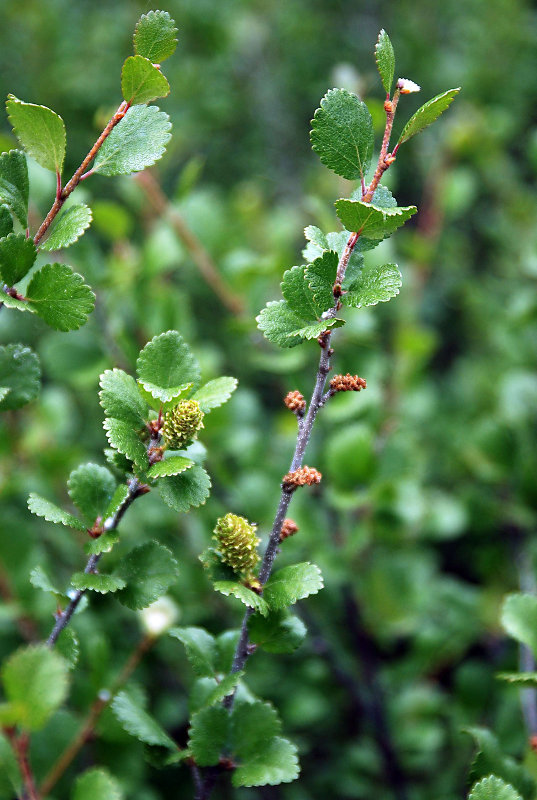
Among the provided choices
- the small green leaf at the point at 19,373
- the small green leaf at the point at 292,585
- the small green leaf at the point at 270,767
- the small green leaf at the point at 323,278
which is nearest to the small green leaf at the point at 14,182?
the small green leaf at the point at 19,373

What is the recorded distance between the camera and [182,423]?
1.65 ft

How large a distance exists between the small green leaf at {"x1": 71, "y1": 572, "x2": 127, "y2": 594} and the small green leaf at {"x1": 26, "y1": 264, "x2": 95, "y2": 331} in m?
0.18

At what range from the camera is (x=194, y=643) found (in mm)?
570

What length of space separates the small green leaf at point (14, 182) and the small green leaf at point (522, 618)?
503 millimetres

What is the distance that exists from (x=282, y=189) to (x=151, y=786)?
1.39 meters

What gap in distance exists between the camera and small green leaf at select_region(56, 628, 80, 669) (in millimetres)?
516

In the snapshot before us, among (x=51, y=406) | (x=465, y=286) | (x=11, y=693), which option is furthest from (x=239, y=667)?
(x=465, y=286)

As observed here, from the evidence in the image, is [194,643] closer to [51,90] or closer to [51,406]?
[51,406]

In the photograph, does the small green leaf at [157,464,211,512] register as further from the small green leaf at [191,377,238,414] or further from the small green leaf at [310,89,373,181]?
the small green leaf at [310,89,373,181]

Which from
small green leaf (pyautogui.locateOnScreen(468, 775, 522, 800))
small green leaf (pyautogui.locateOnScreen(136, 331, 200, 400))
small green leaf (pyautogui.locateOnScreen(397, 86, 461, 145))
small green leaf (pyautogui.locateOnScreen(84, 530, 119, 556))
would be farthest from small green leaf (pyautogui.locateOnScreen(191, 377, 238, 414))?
small green leaf (pyautogui.locateOnScreen(468, 775, 522, 800))

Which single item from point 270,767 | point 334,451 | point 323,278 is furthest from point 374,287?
point 334,451

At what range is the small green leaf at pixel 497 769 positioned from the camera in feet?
1.93

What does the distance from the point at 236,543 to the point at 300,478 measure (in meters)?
0.08

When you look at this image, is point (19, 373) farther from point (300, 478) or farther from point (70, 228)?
point (300, 478)
